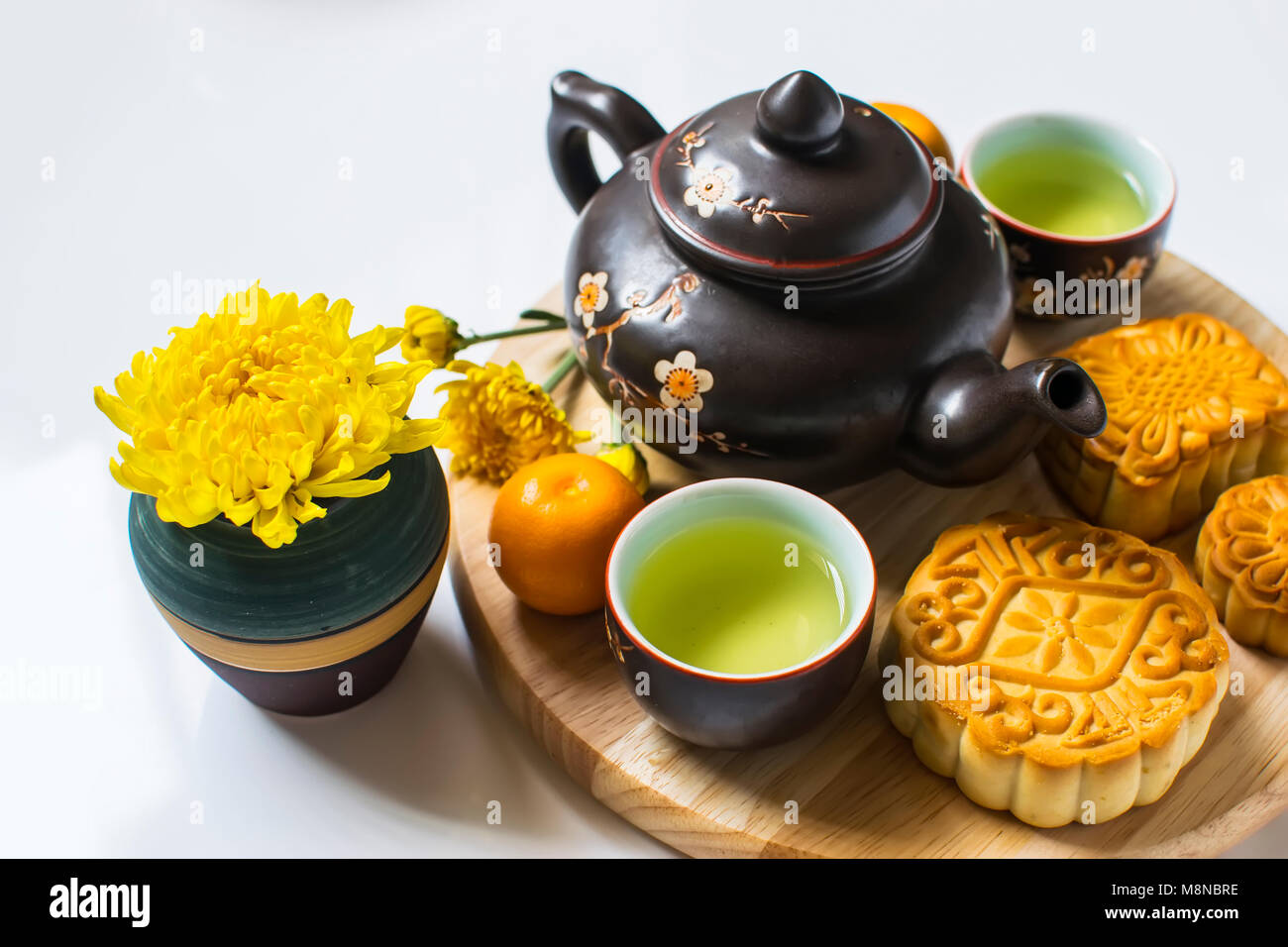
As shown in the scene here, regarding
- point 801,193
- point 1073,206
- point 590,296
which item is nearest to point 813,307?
point 801,193

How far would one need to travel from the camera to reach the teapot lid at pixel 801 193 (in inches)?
48.4

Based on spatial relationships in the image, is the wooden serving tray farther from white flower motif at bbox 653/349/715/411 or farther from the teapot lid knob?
the teapot lid knob

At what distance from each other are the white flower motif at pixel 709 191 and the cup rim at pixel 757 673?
264 mm

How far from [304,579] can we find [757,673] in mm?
412

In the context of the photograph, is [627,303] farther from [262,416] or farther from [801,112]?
[262,416]

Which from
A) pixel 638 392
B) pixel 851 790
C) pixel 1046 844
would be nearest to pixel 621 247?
pixel 638 392

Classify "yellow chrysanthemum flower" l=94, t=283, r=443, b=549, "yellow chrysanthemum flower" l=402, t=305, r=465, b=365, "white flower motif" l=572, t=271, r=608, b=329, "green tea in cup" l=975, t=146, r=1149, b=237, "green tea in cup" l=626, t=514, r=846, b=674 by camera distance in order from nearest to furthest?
"yellow chrysanthemum flower" l=94, t=283, r=443, b=549
"green tea in cup" l=626, t=514, r=846, b=674
"white flower motif" l=572, t=271, r=608, b=329
"yellow chrysanthemum flower" l=402, t=305, r=465, b=365
"green tea in cup" l=975, t=146, r=1149, b=237

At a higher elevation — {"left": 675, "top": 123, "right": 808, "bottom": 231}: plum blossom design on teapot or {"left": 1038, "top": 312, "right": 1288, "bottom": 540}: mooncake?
{"left": 675, "top": 123, "right": 808, "bottom": 231}: plum blossom design on teapot

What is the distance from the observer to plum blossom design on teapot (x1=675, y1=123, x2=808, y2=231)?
124cm

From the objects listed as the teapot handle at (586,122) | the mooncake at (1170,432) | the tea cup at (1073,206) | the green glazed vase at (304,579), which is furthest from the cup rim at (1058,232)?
the green glazed vase at (304,579)

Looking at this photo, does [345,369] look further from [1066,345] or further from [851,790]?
[1066,345]

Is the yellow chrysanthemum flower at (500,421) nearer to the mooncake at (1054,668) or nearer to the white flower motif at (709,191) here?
the white flower motif at (709,191)

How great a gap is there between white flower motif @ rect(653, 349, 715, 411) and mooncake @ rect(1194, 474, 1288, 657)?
0.54 m

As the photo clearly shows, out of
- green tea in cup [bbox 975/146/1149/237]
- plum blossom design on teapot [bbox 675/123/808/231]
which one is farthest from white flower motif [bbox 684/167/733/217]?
green tea in cup [bbox 975/146/1149/237]
